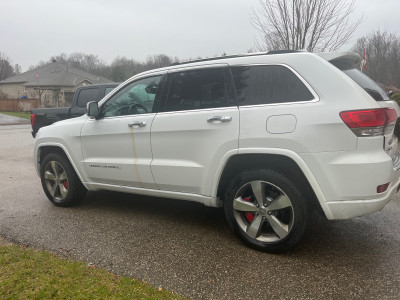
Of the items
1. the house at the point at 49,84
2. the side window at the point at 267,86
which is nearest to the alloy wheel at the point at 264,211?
the side window at the point at 267,86

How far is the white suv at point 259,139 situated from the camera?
2582 mm

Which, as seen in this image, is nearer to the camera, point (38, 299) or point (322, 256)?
point (38, 299)

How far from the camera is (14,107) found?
35.6 metres

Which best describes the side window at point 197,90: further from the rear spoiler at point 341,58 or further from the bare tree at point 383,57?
the bare tree at point 383,57

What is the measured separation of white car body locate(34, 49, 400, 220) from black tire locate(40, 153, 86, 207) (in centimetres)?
67

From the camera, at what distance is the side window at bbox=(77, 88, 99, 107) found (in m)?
7.95

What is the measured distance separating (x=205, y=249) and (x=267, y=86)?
169cm

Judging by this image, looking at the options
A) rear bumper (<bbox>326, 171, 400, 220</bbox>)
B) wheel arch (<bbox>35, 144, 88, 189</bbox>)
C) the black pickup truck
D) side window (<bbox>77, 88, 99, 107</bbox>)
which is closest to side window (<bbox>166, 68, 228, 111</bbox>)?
rear bumper (<bbox>326, 171, 400, 220</bbox>)

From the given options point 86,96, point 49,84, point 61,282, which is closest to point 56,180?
point 61,282

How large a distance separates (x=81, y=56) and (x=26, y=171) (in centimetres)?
8485

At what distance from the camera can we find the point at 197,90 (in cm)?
332

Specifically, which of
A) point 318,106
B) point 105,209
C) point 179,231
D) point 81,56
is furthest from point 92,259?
point 81,56

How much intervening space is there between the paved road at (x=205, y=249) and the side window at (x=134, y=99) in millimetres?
1347

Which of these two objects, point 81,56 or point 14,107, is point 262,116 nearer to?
point 14,107
